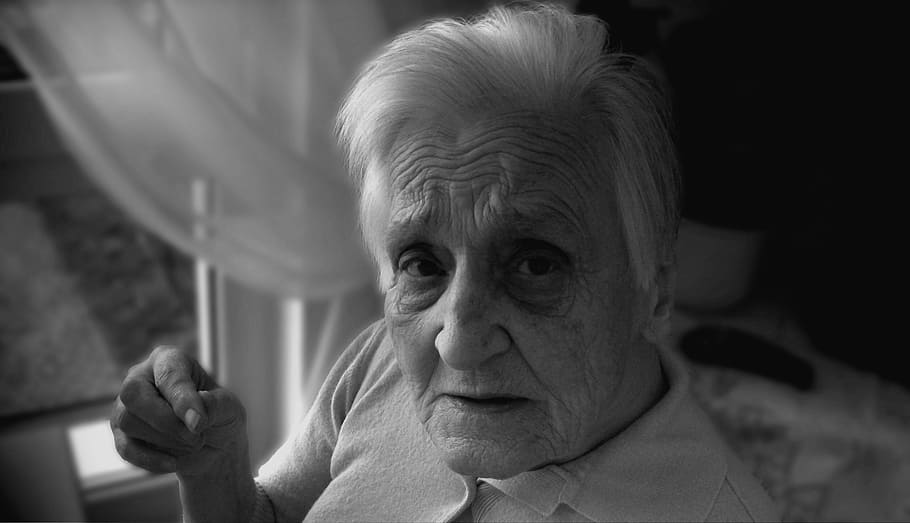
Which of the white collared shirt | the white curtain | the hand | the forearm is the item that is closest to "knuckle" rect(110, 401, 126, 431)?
the hand

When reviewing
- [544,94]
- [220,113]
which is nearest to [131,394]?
[544,94]

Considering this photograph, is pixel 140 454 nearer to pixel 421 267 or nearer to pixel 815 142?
pixel 421 267

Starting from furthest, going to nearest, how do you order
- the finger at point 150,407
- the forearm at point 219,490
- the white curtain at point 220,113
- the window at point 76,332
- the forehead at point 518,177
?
the window at point 76,332 < the white curtain at point 220,113 < the forearm at point 219,490 < the finger at point 150,407 < the forehead at point 518,177

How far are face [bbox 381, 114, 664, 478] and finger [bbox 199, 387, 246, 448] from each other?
23cm

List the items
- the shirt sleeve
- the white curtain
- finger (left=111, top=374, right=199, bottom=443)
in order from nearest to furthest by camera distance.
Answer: finger (left=111, top=374, right=199, bottom=443) < the shirt sleeve < the white curtain

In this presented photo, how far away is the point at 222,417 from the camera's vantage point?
0.97 m

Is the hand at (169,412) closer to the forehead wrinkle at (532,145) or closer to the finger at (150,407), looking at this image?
the finger at (150,407)

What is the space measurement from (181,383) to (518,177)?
1.37 ft

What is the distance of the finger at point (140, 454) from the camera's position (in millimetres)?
968

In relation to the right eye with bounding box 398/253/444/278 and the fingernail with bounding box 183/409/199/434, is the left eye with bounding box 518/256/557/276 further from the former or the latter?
the fingernail with bounding box 183/409/199/434

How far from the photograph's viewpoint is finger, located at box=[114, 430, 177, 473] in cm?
97

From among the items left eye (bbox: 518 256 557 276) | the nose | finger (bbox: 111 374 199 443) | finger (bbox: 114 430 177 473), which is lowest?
finger (bbox: 114 430 177 473)

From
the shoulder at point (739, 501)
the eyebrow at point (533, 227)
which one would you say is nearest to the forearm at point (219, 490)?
the eyebrow at point (533, 227)

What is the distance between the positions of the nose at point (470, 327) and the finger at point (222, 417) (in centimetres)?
26
